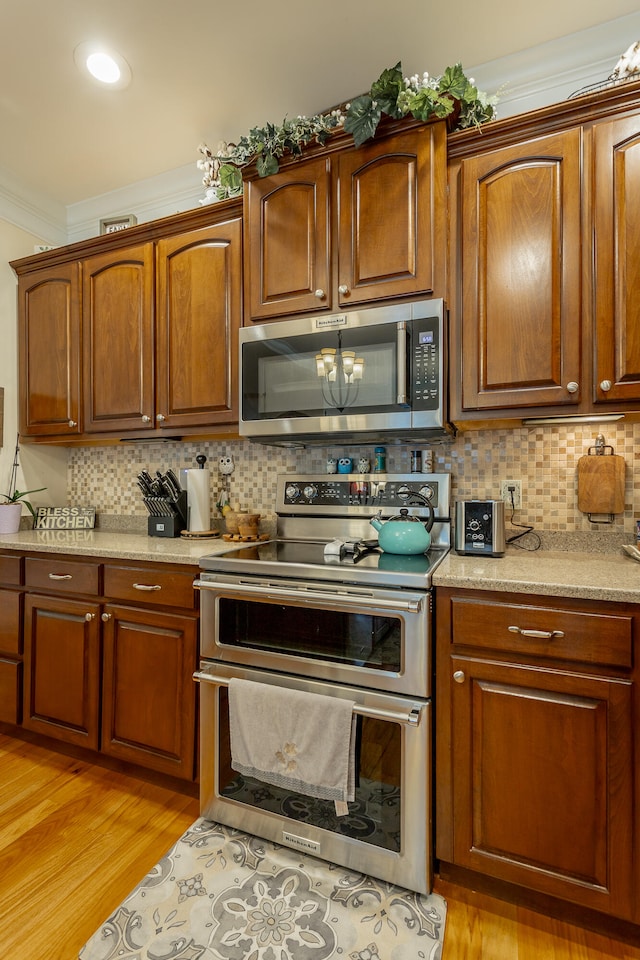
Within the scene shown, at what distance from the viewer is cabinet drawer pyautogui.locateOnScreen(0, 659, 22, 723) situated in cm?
213

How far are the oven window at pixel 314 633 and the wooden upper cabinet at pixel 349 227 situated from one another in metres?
1.13

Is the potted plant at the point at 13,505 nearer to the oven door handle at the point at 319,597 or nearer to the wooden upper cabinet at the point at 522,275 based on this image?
the oven door handle at the point at 319,597

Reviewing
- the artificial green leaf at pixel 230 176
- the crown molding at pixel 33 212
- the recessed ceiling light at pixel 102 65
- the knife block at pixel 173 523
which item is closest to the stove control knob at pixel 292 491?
the knife block at pixel 173 523

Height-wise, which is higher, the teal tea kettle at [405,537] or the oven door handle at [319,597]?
the teal tea kettle at [405,537]

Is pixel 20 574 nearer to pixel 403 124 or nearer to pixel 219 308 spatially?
pixel 219 308

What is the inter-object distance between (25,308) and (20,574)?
1.48 metres

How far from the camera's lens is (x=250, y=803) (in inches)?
63.1

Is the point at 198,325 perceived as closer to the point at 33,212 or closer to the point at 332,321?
the point at 332,321

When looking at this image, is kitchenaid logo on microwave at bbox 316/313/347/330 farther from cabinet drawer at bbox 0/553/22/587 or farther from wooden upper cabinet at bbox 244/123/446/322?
cabinet drawer at bbox 0/553/22/587

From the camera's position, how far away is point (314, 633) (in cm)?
150

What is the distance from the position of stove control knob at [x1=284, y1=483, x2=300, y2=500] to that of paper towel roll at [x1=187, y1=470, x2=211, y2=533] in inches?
14.9

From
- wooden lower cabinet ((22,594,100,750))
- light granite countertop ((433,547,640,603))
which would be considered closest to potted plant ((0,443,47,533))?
wooden lower cabinet ((22,594,100,750))

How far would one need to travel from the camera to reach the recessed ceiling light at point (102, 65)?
184cm

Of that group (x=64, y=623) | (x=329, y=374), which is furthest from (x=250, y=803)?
(x=329, y=374)
